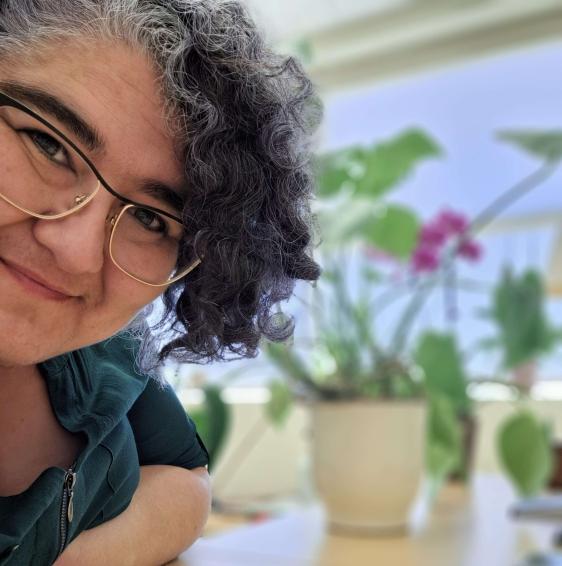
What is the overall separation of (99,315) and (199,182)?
5cm

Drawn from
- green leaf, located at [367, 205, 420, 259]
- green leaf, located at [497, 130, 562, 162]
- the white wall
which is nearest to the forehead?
the white wall

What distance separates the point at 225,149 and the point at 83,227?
64 millimetres

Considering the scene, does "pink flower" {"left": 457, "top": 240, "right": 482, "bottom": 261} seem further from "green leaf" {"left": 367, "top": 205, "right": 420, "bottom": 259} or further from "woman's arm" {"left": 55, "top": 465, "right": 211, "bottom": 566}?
"woman's arm" {"left": 55, "top": 465, "right": 211, "bottom": 566}

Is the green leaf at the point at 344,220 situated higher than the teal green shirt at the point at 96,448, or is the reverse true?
the green leaf at the point at 344,220

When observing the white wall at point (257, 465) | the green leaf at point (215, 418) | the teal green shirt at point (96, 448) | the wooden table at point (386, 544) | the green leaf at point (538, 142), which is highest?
the green leaf at point (538, 142)

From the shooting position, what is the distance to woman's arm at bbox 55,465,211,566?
177mm

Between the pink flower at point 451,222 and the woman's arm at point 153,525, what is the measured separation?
0.85 m

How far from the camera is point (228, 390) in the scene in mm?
763

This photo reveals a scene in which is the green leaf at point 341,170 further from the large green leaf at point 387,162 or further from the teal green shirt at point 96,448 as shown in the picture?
the teal green shirt at point 96,448

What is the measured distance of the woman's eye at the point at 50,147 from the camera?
0.18 metres

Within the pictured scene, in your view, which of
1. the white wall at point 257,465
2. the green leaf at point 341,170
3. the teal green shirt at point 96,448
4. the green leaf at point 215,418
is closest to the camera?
the teal green shirt at point 96,448

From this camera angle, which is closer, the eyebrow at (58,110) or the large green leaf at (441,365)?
the eyebrow at (58,110)

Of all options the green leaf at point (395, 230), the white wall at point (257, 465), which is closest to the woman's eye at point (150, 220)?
the white wall at point (257, 465)

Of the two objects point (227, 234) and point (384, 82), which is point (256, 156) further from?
point (384, 82)
